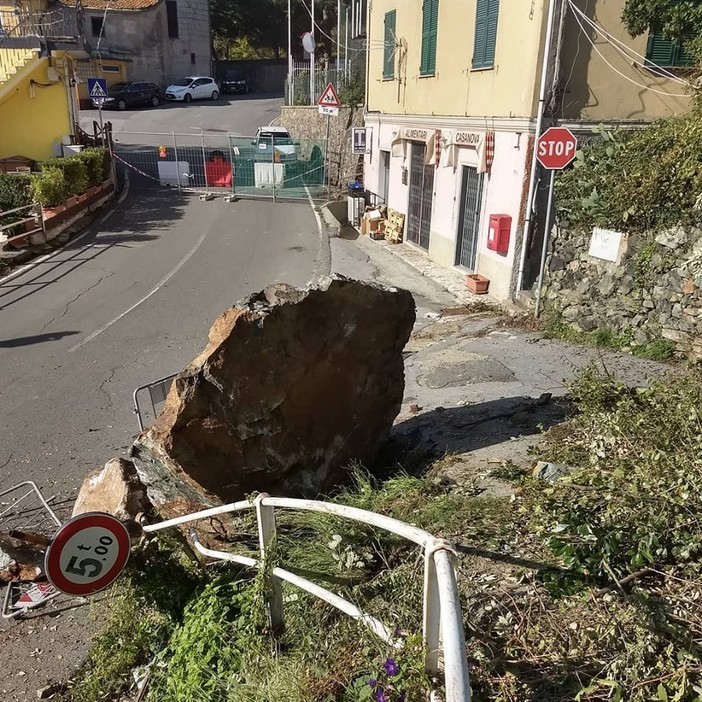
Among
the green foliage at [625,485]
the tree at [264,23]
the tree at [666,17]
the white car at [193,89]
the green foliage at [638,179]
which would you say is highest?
the tree at [264,23]

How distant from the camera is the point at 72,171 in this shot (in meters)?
18.0

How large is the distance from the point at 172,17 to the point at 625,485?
49.3 meters

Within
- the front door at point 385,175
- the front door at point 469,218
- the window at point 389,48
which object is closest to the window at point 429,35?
the window at point 389,48

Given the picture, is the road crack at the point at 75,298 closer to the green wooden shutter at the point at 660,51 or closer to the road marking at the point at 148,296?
the road marking at the point at 148,296

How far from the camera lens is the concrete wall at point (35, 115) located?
21562mm

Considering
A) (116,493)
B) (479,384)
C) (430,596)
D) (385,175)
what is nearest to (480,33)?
(385,175)

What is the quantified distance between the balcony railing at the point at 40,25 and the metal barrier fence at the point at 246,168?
4985 mm

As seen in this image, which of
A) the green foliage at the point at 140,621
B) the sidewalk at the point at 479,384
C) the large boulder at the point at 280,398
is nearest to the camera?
the green foliage at the point at 140,621

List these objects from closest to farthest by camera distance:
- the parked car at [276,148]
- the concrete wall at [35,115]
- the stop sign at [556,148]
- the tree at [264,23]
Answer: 1. the stop sign at [556,148]
2. the concrete wall at [35,115]
3. the parked car at [276,148]
4. the tree at [264,23]

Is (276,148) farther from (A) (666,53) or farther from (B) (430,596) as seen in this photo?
(B) (430,596)

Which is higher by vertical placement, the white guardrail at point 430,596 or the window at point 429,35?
the window at point 429,35

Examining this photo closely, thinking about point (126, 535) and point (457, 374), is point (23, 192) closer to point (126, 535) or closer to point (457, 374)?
point (457, 374)

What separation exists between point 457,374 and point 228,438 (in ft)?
14.6

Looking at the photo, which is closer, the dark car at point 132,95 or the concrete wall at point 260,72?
the dark car at point 132,95
